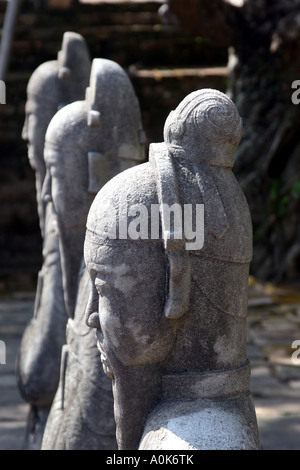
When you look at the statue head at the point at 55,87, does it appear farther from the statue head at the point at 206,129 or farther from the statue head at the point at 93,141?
the statue head at the point at 206,129

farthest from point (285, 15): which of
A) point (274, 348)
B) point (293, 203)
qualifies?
point (274, 348)

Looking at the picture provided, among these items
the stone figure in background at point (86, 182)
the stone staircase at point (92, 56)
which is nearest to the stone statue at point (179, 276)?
the stone figure in background at point (86, 182)

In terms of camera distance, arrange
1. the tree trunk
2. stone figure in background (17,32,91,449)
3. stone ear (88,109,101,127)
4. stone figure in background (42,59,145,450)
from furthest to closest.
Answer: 1. the tree trunk
2. stone figure in background (17,32,91,449)
3. stone ear (88,109,101,127)
4. stone figure in background (42,59,145,450)

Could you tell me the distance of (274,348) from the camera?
529cm

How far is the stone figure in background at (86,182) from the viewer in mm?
2354

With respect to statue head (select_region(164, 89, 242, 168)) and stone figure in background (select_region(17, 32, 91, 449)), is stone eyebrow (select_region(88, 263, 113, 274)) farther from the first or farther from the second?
stone figure in background (select_region(17, 32, 91, 449))

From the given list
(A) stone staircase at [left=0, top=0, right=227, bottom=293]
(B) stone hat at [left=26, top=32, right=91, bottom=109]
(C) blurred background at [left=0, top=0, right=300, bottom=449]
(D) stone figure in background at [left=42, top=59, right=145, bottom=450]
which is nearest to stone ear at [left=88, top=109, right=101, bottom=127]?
(D) stone figure in background at [left=42, top=59, right=145, bottom=450]

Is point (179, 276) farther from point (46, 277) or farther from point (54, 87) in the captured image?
A: point (54, 87)

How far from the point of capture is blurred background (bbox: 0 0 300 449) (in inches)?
258

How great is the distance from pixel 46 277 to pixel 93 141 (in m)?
0.87

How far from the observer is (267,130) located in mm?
7484

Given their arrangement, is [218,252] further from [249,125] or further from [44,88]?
[249,125]

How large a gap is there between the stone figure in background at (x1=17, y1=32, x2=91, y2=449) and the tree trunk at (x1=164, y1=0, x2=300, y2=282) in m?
3.94

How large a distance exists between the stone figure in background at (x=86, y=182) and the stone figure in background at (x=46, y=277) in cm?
50
